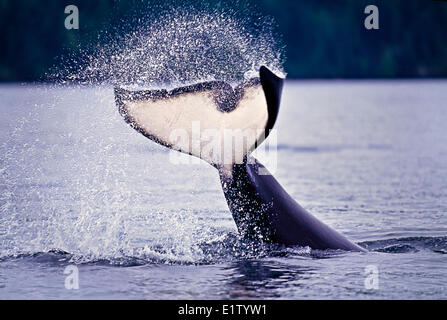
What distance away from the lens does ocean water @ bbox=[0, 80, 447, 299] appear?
8.42 meters

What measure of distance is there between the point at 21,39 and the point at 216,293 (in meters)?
68.2

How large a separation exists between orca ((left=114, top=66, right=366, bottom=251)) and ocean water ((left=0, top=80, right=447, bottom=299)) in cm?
65

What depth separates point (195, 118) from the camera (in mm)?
8352

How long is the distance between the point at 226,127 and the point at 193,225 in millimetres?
3435

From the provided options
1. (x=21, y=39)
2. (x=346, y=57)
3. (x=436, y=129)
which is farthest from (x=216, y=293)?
(x=346, y=57)

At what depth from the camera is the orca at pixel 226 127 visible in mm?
8125

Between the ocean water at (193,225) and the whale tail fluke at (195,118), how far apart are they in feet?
4.14

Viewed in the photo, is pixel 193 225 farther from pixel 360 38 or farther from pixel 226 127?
pixel 360 38

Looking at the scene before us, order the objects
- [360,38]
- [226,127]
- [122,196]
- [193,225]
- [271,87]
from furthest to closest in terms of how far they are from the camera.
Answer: [360,38], [122,196], [193,225], [226,127], [271,87]
